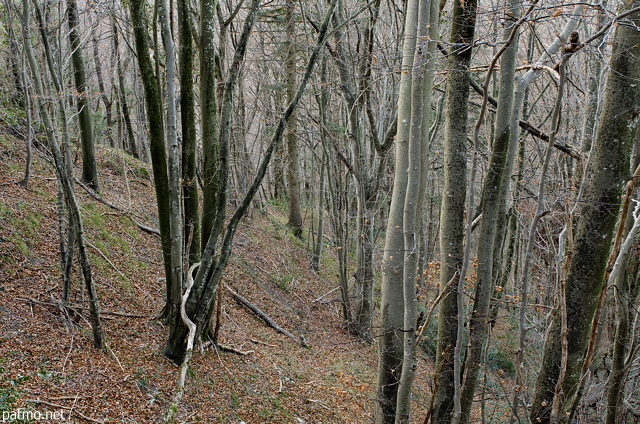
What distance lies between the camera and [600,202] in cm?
452

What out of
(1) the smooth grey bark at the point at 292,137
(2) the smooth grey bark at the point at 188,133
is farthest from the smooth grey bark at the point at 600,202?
(1) the smooth grey bark at the point at 292,137

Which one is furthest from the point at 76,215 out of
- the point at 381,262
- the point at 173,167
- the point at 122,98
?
the point at 122,98

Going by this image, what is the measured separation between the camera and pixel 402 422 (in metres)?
4.71

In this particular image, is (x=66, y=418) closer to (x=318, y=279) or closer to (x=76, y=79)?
(x=76, y=79)

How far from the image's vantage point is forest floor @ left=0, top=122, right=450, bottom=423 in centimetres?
442

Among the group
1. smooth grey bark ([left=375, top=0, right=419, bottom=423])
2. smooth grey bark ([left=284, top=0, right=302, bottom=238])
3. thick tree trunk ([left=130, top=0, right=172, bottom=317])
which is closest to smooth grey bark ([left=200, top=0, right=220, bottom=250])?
thick tree trunk ([left=130, top=0, right=172, bottom=317])

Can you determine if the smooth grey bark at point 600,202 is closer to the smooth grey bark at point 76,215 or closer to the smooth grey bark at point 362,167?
the smooth grey bark at point 76,215

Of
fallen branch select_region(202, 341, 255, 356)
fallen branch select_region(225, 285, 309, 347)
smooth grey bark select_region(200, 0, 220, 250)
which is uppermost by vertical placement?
smooth grey bark select_region(200, 0, 220, 250)

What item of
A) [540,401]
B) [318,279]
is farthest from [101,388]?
[318,279]

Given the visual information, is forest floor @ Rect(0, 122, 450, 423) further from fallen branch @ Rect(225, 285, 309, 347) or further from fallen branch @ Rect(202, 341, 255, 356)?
fallen branch @ Rect(225, 285, 309, 347)

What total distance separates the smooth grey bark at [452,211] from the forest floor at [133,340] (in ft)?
5.10

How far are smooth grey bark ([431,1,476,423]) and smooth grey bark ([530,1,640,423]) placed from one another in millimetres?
1055

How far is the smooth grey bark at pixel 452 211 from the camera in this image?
17.0 feet

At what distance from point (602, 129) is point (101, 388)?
5.85 m
